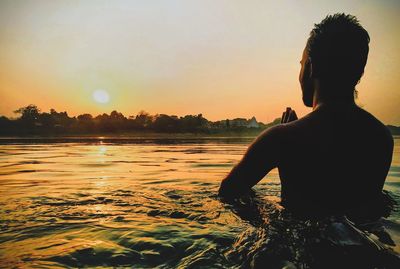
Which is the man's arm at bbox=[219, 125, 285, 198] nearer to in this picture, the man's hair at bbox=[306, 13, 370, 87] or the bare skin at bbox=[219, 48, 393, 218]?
the bare skin at bbox=[219, 48, 393, 218]

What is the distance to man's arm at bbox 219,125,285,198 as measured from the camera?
247cm

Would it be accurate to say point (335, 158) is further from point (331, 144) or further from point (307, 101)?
point (307, 101)

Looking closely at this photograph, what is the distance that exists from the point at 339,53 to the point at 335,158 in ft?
2.73

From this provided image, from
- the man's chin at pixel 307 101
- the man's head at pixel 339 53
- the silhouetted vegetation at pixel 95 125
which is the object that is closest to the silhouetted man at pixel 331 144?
the man's head at pixel 339 53

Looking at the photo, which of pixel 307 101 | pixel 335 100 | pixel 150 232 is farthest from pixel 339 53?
pixel 150 232

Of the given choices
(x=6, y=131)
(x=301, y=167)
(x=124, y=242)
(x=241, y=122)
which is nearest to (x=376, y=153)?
(x=301, y=167)

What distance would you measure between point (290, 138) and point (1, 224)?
278 centimetres

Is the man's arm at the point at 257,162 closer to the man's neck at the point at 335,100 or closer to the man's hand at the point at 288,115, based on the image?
the man's neck at the point at 335,100

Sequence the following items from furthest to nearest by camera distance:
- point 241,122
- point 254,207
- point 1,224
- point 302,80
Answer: point 241,122 < point 254,207 < point 1,224 < point 302,80

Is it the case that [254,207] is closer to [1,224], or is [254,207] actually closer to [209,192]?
→ [209,192]

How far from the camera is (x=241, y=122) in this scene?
151 metres

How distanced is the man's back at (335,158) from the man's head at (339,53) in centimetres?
20

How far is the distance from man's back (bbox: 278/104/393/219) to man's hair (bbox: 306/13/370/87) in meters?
0.27

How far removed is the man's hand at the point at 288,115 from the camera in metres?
3.05
